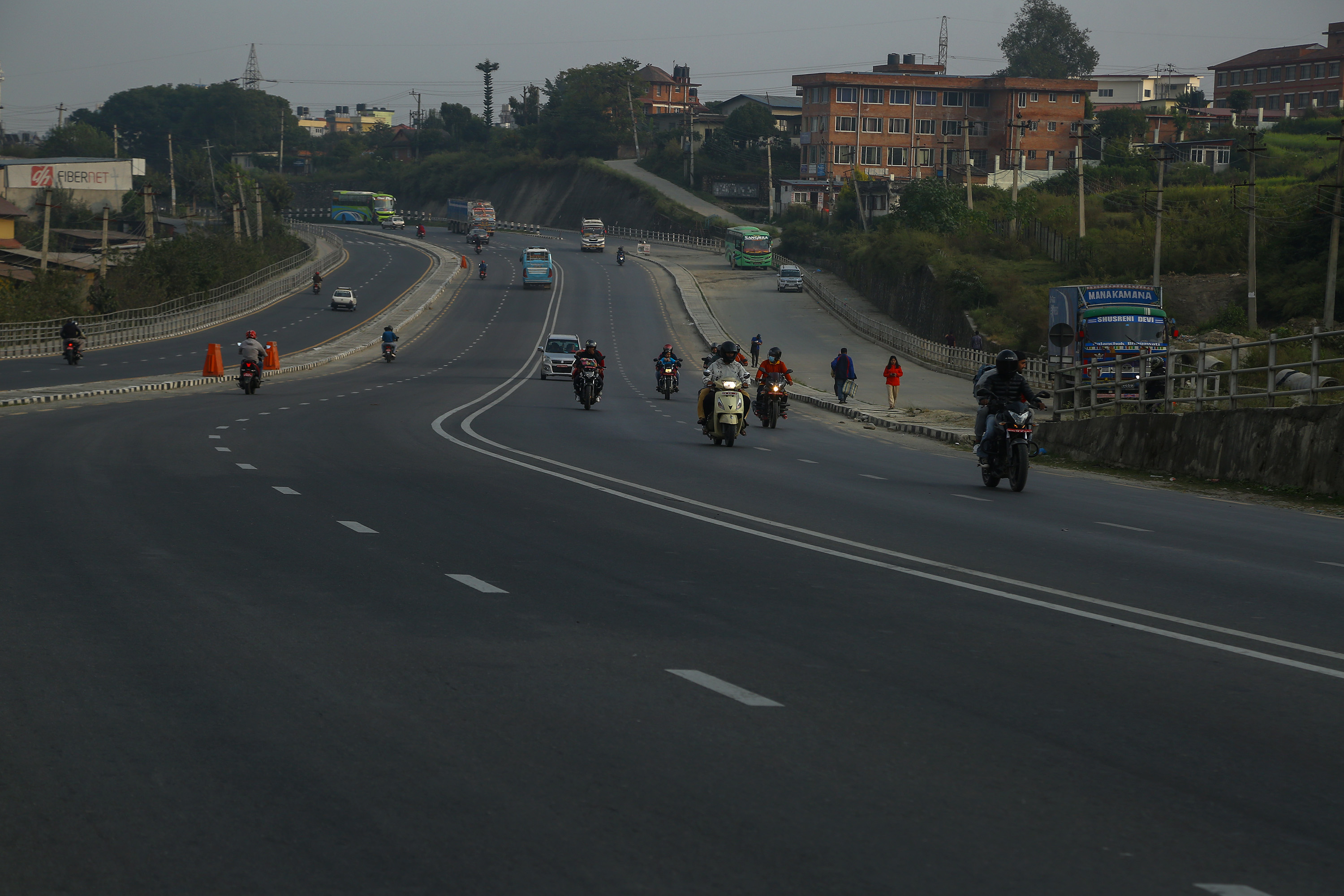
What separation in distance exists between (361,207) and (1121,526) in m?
163

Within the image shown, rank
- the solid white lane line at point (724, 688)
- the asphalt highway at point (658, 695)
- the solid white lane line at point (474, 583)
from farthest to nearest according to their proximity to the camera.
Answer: the solid white lane line at point (474, 583) → the solid white lane line at point (724, 688) → the asphalt highway at point (658, 695)

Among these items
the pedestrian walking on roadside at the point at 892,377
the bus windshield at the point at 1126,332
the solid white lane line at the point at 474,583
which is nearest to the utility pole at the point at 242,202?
the pedestrian walking on roadside at the point at 892,377

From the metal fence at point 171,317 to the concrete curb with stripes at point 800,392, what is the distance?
2693cm

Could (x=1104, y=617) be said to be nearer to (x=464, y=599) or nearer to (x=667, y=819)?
(x=464, y=599)

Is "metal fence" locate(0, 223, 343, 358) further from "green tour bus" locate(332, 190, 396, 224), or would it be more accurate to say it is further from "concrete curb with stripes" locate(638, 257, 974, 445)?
"green tour bus" locate(332, 190, 396, 224)

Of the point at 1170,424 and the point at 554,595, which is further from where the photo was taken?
the point at 1170,424

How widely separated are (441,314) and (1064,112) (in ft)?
242

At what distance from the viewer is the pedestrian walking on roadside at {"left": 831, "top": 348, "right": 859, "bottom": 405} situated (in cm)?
4234

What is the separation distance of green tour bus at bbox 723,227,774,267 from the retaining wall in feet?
284

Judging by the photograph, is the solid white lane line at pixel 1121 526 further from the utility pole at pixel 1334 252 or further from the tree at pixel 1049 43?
Answer: the tree at pixel 1049 43

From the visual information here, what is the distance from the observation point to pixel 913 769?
5.54m

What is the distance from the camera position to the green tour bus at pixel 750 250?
110 metres

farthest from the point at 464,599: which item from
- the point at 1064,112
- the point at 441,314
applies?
the point at 1064,112

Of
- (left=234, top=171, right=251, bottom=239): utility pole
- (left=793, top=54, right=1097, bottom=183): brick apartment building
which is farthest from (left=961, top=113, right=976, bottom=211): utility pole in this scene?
(left=234, top=171, right=251, bottom=239): utility pole
